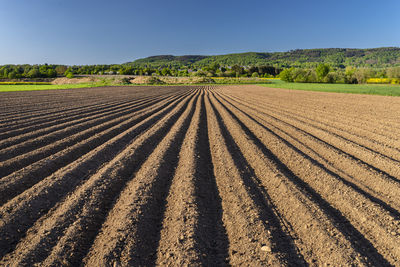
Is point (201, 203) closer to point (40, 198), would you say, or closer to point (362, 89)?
point (40, 198)

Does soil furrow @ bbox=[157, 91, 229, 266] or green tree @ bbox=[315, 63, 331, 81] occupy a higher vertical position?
green tree @ bbox=[315, 63, 331, 81]

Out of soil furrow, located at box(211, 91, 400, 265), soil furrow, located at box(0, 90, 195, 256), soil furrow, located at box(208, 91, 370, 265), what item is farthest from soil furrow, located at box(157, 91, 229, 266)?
soil furrow, located at box(0, 90, 195, 256)

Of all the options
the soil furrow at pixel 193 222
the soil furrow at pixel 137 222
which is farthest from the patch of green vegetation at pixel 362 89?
the soil furrow at pixel 137 222

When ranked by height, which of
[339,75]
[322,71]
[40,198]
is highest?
[322,71]

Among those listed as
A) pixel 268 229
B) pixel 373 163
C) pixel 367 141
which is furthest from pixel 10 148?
pixel 367 141

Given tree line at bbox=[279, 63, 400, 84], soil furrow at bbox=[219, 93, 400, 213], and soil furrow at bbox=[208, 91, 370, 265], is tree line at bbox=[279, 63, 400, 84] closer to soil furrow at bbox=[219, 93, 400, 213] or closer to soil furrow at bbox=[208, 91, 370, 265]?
soil furrow at bbox=[219, 93, 400, 213]

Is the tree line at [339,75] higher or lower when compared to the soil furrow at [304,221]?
higher

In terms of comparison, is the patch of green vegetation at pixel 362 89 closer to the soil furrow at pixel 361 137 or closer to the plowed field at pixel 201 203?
the soil furrow at pixel 361 137

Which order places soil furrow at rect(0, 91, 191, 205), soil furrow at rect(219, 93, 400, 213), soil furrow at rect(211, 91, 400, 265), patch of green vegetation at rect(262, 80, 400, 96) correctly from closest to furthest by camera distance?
1. soil furrow at rect(211, 91, 400, 265)
2. soil furrow at rect(219, 93, 400, 213)
3. soil furrow at rect(0, 91, 191, 205)
4. patch of green vegetation at rect(262, 80, 400, 96)

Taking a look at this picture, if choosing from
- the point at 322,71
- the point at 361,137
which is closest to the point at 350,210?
the point at 361,137

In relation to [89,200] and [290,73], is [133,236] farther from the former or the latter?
[290,73]

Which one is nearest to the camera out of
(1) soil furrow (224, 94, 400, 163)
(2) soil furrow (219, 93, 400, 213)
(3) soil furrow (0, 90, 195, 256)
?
(3) soil furrow (0, 90, 195, 256)

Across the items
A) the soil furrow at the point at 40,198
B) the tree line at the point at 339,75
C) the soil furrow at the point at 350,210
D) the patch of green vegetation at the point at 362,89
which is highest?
the tree line at the point at 339,75

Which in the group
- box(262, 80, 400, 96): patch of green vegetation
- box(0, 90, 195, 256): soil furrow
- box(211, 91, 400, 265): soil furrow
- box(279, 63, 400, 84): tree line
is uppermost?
box(279, 63, 400, 84): tree line
